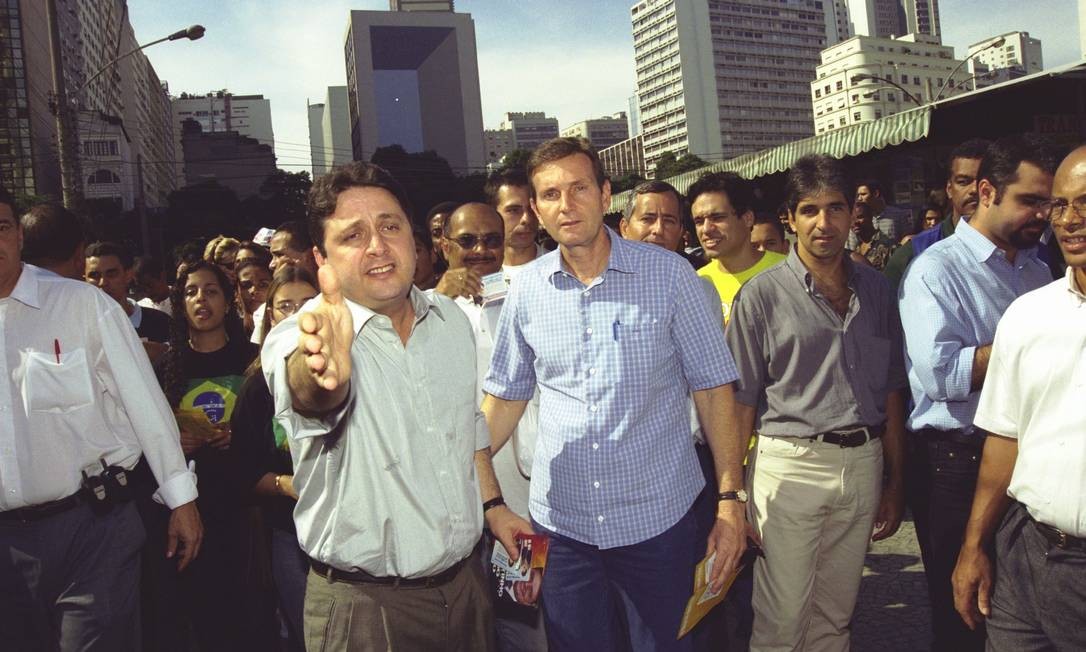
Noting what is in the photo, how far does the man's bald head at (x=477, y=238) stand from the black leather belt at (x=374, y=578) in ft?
6.01

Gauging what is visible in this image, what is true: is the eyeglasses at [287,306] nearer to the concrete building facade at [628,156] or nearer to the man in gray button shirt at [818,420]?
the man in gray button shirt at [818,420]

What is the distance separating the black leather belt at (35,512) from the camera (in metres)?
2.92

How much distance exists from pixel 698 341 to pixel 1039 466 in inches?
43.0

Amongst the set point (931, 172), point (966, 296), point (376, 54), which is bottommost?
point (966, 296)

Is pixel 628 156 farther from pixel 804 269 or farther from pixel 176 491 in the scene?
pixel 176 491

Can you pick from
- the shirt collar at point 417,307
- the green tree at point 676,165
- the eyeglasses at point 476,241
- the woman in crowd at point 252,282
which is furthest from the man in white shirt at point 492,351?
the green tree at point 676,165

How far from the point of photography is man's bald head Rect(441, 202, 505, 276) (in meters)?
3.96

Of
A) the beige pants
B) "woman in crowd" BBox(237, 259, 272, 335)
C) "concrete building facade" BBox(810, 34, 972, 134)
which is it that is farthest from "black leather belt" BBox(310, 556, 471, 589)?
"concrete building facade" BBox(810, 34, 972, 134)

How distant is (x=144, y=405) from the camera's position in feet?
10.3

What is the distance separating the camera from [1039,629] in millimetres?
2516

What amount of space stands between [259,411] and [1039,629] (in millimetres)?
3038

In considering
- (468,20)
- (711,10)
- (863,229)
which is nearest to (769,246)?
(863,229)

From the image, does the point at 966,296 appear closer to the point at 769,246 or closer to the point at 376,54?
the point at 769,246

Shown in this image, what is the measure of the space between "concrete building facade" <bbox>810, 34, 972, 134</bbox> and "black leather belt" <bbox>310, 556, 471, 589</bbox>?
6064 inches
